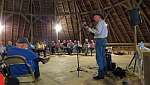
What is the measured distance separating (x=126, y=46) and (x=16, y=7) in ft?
22.0

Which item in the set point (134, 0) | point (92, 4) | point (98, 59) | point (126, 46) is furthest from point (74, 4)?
point (98, 59)

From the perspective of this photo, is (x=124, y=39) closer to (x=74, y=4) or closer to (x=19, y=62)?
(x=74, y=4)

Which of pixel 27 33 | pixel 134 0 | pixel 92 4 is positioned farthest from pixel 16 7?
pixel 134 0

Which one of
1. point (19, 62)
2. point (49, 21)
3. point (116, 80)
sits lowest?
point (116, 80)

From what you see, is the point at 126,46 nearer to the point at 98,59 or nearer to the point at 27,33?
the point at 27,33

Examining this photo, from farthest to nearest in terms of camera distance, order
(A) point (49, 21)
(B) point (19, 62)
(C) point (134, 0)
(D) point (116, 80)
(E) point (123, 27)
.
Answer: (A) point (49, 21) → (E) point (123, 27) → (C) point (134, 0) → (D) point (116, 80) → (B) point (19, 62)

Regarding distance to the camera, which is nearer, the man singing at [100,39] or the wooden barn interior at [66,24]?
the man singing at [100,39]

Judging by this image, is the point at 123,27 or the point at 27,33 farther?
the point at 27,33

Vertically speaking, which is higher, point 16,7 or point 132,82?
point 16,7

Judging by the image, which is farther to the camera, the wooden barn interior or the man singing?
the wooden barn interior

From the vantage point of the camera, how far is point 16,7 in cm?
1662

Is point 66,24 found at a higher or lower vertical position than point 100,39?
higher

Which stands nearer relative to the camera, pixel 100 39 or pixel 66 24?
pixel 100 39

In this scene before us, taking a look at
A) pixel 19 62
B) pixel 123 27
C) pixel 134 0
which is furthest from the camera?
pixel 123 27
